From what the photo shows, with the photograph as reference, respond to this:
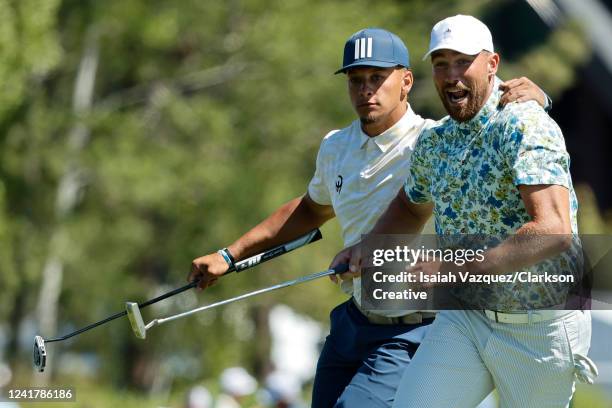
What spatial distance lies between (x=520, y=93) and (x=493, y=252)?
2.22 ft

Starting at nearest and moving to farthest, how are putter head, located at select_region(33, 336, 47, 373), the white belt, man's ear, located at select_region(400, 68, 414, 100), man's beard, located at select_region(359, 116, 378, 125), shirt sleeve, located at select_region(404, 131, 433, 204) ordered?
the white belt → shirt sleeve, located at select_region(404, 131, 433, 204) → man's beard, located at select_region(359, 116, 378, 125) → man's ear, located at select_region(400, 68, 414, 100) → putter head, located at select_region(33, 336, 47, 373)

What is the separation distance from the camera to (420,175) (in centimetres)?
563

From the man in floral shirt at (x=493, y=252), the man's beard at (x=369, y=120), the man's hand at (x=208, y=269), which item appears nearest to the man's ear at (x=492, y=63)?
the man in floral shirt at (x=493, y=252)

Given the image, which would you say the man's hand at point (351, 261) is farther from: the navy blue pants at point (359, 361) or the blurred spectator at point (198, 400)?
the blurred spectator at point (198, 400)

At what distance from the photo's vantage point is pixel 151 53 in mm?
19062

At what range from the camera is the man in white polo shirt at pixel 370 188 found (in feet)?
19.6

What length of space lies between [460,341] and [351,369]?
95 cm

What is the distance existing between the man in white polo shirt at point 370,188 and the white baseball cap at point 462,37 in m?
0.74

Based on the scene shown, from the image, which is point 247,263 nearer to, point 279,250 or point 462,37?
point 279,250

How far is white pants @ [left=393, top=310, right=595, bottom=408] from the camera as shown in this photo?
510 centimetres

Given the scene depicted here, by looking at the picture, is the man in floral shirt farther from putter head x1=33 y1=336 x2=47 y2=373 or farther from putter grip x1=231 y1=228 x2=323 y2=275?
putter head x1=33 y1=336 x2=47 y2=373

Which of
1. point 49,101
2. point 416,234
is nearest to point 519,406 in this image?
point 416,234

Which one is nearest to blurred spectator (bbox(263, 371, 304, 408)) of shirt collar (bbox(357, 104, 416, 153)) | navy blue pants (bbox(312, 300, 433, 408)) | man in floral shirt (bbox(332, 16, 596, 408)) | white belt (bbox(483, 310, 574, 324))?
navy blue pants (bbox(312, 300, 433, 408))

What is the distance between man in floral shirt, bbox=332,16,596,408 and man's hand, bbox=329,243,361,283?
561mm
